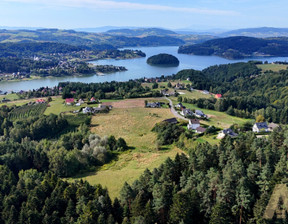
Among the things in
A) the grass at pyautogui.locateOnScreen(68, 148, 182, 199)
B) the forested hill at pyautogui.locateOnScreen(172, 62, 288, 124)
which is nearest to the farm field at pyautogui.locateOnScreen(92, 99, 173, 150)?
the grass at pyautogui.locateOnScreen(68, 148, 182, 199)

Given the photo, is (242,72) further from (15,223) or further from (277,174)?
(15,223)

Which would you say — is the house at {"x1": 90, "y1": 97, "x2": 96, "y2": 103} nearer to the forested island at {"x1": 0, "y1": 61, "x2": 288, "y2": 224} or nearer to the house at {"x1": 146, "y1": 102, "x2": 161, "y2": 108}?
the house at {"x1": 146, "y1": 102, "x2": 161, "y2": 108}

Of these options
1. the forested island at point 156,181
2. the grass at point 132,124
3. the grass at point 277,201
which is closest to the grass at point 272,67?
the grass at point 132,124

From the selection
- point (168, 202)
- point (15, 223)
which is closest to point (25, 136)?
point (15, 223)

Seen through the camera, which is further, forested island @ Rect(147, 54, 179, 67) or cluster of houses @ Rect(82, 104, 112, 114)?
forested island @ Rect(147, 54, 179, 67)

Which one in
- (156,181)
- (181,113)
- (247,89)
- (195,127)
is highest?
(156,181)

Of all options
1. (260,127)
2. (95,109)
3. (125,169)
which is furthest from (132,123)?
(260,127)

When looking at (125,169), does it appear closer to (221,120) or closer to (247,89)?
(221,120)

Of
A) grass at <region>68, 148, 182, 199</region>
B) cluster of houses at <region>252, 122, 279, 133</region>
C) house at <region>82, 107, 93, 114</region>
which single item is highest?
cluster of houses at <region>252, 122, 279, 133</region>

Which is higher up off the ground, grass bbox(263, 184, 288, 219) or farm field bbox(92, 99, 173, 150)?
grass bbox(263, 184, 288, 219)

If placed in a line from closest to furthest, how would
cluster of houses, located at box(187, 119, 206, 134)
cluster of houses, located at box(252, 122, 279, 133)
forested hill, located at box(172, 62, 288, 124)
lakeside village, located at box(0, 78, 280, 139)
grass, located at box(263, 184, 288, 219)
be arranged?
grass, located at box(263, 184, 288, 219) < lakeside village, located at box(0, 78, 280, 139) < cluster of houses, located at box(252, 122, 279, 133) < cluster of houses, located at box(187, 119, 206, 134) < forested hill, located at box(172, 62, 288, 124)

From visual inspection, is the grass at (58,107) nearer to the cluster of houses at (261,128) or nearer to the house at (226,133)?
the house at (226,133)

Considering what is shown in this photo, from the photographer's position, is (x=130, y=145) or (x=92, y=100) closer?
(x=130, y=145)
